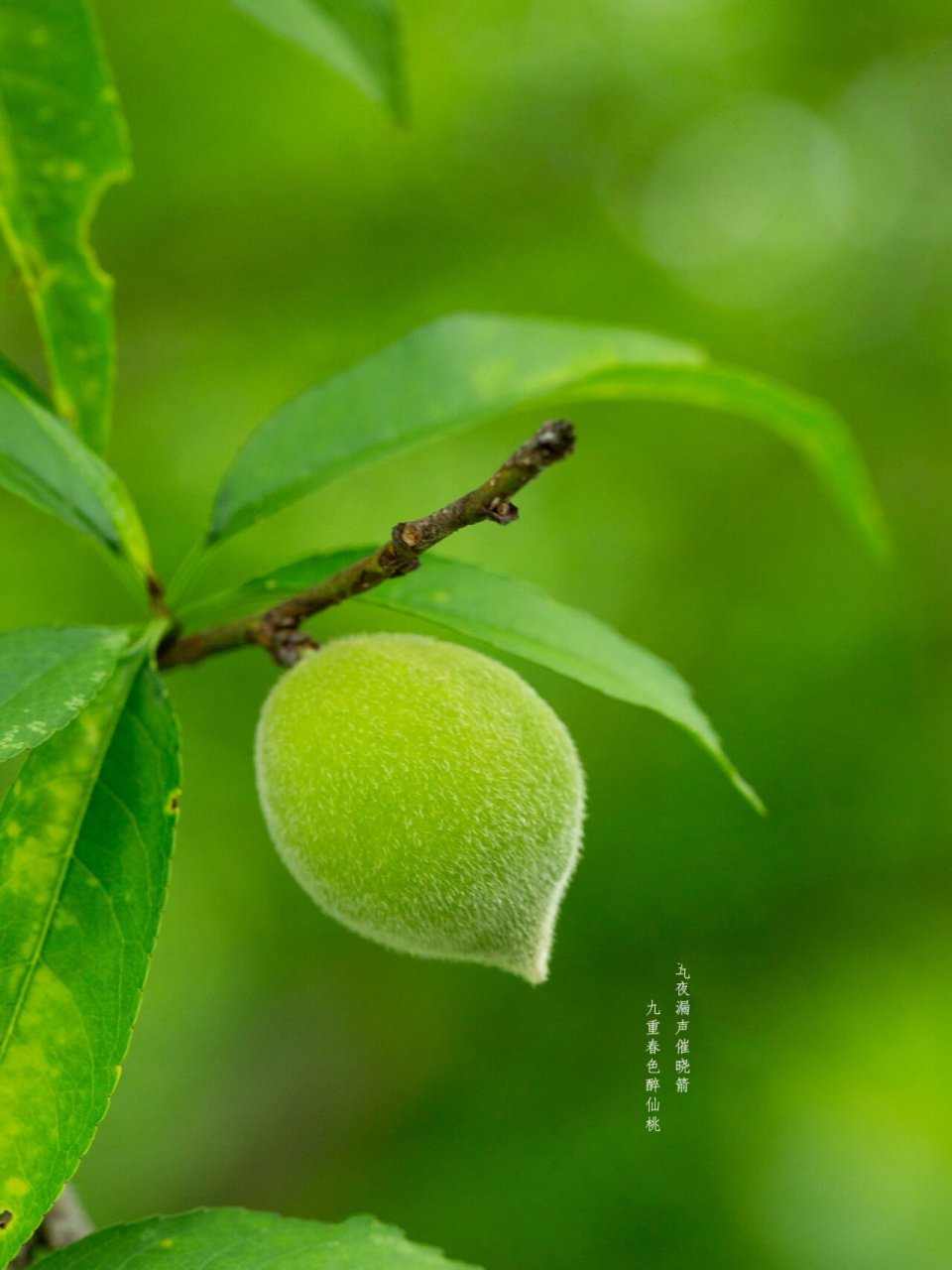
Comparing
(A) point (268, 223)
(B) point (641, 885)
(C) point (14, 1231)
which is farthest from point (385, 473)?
(C) point (14, 1231)

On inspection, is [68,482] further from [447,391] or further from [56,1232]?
[56,1232]

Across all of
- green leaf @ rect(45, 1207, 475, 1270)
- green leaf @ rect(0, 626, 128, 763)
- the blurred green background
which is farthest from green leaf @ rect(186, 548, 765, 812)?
the blurred green background

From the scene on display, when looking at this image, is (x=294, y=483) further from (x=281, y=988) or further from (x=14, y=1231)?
(x=281, y=988)

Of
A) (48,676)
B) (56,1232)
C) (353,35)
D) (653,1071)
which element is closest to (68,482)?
(48,676)

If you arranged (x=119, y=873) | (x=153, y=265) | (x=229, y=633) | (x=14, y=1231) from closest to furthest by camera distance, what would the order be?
1. (x=14, y=1231)
2. (x=119, y=873)
3. (x=229, y=633)
4. (x=153, y=265)

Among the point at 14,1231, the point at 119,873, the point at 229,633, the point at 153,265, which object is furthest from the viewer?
the point at 153,265
